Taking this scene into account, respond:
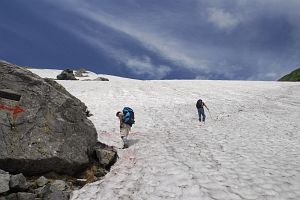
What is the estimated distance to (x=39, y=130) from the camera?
1424 centimetres

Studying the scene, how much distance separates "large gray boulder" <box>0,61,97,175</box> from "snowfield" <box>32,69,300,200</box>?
141 cm

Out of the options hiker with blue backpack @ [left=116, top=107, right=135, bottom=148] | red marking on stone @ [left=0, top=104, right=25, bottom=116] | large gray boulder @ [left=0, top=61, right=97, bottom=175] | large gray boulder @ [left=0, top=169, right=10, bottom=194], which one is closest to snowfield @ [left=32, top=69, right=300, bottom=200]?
hiker with blue backpack @ [left=116, top=107, right=135, bottom=148]

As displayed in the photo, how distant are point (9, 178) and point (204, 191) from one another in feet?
20.6

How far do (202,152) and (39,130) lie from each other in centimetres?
744

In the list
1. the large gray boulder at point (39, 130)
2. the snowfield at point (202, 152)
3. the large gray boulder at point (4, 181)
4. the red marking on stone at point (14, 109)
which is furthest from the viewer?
the red marking on stone at point (14, 109)

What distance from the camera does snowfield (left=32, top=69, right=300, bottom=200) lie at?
12609 mm

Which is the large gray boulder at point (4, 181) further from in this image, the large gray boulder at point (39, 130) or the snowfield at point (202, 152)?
the snowfield at point (202, 152)

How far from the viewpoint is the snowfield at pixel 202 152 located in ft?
41.4

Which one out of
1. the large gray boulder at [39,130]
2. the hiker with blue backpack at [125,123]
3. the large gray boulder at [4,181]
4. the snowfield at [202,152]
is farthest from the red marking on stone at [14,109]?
the hiker with blue backpack at [125,123]

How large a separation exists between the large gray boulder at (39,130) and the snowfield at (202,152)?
4.62 feet

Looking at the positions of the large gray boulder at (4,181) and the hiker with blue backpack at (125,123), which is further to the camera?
the hiker with blue backpack at (125,123)

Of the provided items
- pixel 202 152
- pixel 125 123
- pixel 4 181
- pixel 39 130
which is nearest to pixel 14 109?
pixel 39 130

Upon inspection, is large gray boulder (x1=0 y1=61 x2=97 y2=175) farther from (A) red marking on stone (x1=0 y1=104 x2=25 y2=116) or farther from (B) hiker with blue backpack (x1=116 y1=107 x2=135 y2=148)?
(B) hiker with blue backpack (x1=116 y1=107 x2=135 y2=148)

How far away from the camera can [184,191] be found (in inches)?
492
